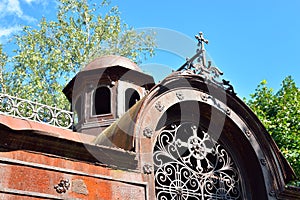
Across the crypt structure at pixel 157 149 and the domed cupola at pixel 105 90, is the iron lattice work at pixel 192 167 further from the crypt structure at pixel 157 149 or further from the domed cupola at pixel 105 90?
the domed cupola at pixel 105 90

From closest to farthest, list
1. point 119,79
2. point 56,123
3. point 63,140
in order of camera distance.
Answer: point 63,140 < point 56,123 < point 119,79

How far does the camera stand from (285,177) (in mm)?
9125

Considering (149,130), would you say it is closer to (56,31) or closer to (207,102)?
(207,102)

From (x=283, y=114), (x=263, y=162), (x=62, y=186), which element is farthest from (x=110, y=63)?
(x=283, y=114)

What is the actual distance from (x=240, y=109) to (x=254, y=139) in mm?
673

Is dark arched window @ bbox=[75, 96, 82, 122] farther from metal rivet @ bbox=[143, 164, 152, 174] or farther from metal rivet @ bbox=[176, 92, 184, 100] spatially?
metal rivet @ bbox=[143, 164, 152, 174]

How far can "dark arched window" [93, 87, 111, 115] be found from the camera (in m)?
11.5

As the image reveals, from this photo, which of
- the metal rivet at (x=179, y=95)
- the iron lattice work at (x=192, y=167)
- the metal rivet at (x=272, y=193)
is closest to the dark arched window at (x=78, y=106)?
the iron lattice work at (x=192, y=167)

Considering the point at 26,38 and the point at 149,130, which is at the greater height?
the point at 26,38

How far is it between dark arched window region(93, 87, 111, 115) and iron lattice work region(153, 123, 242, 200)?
309cm

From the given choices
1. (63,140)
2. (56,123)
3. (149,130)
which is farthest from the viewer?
(56,123)

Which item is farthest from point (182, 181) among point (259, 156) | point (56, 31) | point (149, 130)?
point (56, 31)

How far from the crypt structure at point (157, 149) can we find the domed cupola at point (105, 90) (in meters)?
0.04

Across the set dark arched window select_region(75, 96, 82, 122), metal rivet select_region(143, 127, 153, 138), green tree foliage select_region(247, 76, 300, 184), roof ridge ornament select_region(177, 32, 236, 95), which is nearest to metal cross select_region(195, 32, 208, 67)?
roof ridge ornament select_region(177, 32, 236, 95)
